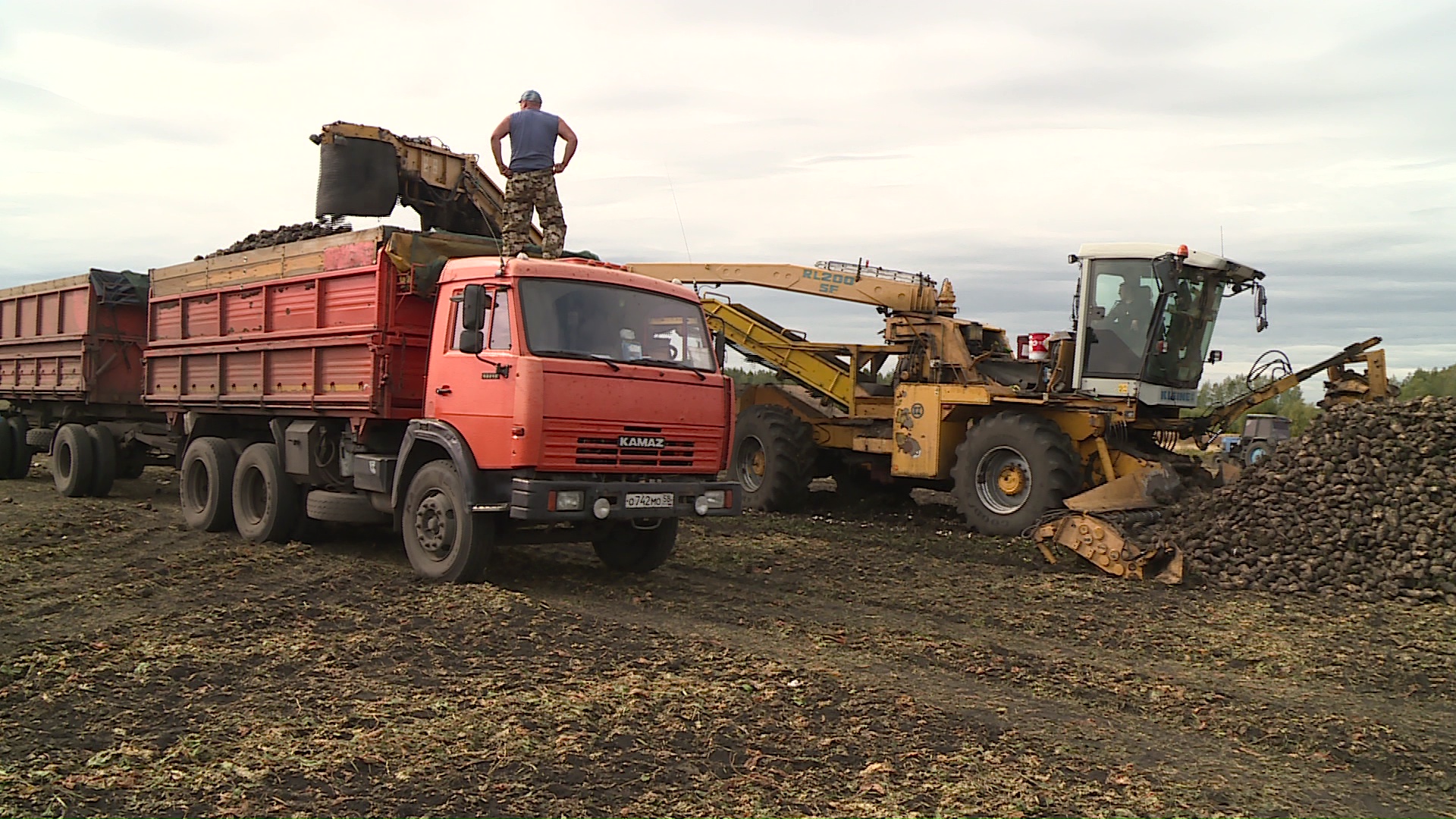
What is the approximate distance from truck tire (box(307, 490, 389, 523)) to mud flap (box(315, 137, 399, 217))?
2792 mm

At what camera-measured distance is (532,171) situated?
10.0m

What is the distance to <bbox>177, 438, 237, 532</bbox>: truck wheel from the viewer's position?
1147cm

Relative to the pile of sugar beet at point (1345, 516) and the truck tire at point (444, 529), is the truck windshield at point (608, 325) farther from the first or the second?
the pile of sugar beet at point (1345, 516)

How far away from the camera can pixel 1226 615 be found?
8.59 meters

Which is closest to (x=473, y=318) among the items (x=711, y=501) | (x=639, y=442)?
(x=639, y=442)

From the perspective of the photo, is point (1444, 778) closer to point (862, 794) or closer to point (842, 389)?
point (862, 794)

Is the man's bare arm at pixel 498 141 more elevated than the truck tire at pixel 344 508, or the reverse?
the man's bare arm at pixel 498 141

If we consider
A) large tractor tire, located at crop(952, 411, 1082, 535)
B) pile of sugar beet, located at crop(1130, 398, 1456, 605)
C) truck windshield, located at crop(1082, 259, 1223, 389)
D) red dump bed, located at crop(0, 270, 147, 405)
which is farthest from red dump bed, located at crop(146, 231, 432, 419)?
truck windshield, located at crop(1082, 259, 1223, 389)

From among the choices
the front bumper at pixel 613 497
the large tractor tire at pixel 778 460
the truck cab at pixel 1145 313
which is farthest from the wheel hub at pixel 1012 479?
the front bumper at pixel 613 497

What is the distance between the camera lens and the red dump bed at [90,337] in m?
14.5

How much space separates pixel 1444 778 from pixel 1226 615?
140 inches

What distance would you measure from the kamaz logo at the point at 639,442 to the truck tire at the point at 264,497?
406cm

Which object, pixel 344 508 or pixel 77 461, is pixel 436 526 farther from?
pixel 77 461

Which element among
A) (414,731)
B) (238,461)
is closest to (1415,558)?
(414,731)
